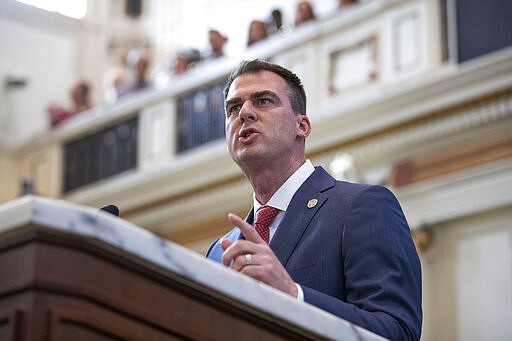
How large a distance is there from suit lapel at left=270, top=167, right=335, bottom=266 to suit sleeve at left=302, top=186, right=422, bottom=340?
123 millimetres

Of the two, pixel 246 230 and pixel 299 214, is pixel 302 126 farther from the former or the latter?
pixel 246 230

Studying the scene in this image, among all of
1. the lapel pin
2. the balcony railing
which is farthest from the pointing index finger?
the balcony railing

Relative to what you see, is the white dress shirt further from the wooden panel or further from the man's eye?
the wooden panel

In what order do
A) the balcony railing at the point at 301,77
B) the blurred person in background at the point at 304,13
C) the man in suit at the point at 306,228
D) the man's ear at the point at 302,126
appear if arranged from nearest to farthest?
the man in suit at the point at 306,228, the man's ear at the point at 302,126, the balcony railing at the point at 301,77, the blurred person in background at the point at 304,13

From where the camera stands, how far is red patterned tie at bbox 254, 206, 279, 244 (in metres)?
2.68

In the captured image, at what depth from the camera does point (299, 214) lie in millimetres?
2586

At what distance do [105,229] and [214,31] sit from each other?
929 cm

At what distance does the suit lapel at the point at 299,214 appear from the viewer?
249 cm

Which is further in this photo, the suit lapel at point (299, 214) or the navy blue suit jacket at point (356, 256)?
the suit lapel at point (299, 214)

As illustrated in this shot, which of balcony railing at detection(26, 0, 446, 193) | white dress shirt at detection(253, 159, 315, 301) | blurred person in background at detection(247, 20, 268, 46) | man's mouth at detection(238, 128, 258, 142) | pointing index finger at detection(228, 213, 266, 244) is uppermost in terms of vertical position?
blurred person in background at detection(247, 20, 268, 46)

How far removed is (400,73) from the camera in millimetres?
8758

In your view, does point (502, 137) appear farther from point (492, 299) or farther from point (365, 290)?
point (365, 290)

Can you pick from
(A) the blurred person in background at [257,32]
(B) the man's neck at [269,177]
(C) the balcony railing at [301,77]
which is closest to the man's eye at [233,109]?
(B) the man's neck at [269,177]

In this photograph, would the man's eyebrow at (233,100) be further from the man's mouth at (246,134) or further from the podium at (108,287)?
the podium at (108,287)
